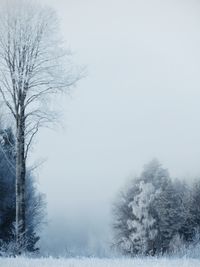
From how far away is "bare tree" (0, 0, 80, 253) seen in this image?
9.99m

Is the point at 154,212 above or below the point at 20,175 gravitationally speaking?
above

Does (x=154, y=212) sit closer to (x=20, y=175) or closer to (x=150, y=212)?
(x=150, y=212)

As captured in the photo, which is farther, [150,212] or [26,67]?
[150,212]

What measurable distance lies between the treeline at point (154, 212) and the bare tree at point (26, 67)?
18.9m

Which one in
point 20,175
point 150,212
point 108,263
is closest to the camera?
point 108,263

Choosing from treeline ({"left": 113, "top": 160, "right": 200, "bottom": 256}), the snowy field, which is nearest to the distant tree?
treeline ({"left": 113, "top": 160, "right": 200, "bottom": 256})

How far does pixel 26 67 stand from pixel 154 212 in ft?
74.0

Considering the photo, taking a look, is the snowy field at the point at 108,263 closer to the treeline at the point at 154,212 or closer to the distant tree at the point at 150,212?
the distant tree at the point at 150,212

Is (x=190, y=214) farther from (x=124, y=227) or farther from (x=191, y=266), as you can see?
(x=191, y=266)

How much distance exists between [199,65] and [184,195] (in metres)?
11.3

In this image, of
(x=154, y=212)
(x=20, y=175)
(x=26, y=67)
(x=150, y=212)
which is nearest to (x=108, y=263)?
(x=20, y=175)

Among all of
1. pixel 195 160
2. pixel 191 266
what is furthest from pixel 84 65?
pixel 195 160

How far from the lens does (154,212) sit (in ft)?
103

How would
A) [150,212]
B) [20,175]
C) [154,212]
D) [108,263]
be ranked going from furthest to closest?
[154,212] < [150,212] < [20,175] < [108,263]
